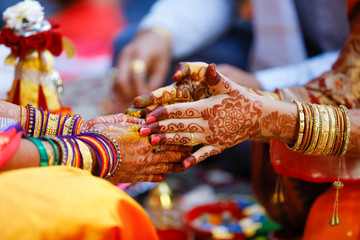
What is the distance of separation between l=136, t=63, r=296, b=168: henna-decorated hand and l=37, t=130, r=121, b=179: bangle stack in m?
0.09

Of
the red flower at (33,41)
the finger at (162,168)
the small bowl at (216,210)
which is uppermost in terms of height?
the red flower at (33,41)

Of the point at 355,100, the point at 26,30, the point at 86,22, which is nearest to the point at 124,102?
the point at 26,30

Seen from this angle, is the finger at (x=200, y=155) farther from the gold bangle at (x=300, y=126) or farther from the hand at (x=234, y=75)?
the hand at (x=234, y=75)

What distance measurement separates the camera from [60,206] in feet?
2.14

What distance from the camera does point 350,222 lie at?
3.28 feet

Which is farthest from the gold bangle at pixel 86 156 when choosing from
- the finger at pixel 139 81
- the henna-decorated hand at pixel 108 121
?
the finger at pixel 139 81

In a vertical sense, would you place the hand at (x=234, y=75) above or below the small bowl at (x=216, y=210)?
above

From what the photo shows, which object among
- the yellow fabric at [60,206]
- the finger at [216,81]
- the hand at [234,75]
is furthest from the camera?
the hand at [234,75]

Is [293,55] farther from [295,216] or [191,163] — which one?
[191,163]

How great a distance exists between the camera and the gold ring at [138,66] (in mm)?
1709

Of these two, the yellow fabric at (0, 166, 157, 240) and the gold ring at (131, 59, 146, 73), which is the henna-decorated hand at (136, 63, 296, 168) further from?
the gold ring at (131, 59, 146, 73)

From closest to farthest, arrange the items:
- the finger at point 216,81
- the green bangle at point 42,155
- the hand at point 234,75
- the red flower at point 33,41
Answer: the green bangle at point 42,155
the finger at point 216,81
the red flower at point 33,41
the hand at point 234,75

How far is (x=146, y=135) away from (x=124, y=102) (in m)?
0.84

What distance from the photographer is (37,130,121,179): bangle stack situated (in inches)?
30.6
